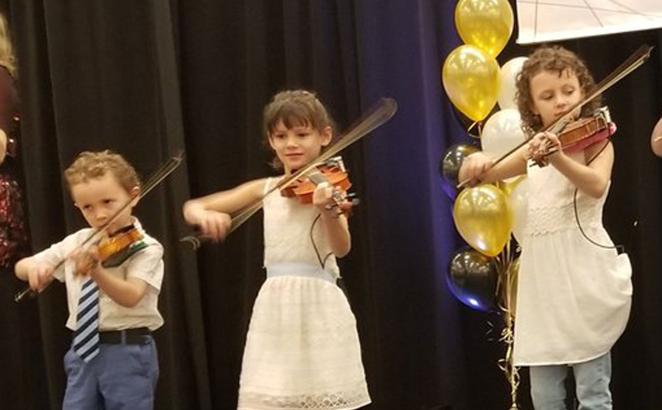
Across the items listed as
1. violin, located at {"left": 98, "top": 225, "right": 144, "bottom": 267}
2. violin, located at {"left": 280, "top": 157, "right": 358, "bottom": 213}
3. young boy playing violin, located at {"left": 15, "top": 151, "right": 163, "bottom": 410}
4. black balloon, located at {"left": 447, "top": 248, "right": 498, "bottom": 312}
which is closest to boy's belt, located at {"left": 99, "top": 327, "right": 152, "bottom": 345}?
young boy playing violin, located at {"left": 15, "top": 151, "right": 163, "bottom": 410}

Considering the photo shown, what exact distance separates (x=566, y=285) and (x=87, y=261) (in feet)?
3.56

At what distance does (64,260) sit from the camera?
2496mm

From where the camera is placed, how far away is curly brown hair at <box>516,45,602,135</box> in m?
2.37

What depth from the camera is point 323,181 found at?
90.4 inches

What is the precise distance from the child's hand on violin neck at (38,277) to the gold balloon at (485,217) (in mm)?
1068

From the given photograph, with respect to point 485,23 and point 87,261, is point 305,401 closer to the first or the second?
point 87,261

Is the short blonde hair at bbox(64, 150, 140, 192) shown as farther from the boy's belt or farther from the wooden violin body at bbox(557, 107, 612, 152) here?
the wooden violin body at bbox(557, 107, 612, 152)

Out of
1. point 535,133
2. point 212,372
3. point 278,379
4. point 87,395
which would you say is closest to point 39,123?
point 212,372

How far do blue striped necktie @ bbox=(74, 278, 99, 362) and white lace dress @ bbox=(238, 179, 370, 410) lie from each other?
374 millimetres

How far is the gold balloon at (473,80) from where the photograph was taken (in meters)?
2.71

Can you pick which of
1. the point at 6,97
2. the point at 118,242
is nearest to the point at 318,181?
the point at 118,242

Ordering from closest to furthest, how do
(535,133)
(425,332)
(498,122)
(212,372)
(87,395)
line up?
(535,133) → (87,395) → (498,122) → (425,332) → (212,372)

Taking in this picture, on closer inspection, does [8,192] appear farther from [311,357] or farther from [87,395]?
[311,357]

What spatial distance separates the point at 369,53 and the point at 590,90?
1003 mm
